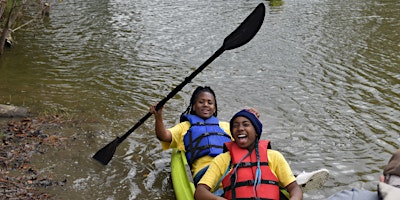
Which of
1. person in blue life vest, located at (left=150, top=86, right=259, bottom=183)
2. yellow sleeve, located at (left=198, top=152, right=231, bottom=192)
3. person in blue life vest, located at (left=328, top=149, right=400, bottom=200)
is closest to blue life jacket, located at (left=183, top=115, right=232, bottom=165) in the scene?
person in blue life vest, located at (left=150, top=86, right=259, bottom=183)

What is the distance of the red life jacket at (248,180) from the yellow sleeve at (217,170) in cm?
7

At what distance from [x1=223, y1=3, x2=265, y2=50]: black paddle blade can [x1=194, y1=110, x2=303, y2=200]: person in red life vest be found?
100cm

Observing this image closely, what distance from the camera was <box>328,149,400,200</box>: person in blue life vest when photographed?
89.7 inches

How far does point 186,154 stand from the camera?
16.9 ft

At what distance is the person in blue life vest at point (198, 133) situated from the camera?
496cm

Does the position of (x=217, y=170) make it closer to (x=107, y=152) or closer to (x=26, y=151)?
(x=107, y=152)

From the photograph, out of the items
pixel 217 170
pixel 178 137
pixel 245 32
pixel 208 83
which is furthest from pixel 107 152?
pixel 208 83

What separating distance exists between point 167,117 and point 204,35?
19.2 ft

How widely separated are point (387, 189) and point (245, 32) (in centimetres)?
269

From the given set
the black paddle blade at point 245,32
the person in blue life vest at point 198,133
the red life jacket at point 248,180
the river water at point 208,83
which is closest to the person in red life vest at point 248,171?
the red life jacket at point 248,180

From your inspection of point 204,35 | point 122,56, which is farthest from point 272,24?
point 122,56

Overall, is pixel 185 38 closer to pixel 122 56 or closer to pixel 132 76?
pixel 122 56

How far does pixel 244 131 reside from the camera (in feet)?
12.9

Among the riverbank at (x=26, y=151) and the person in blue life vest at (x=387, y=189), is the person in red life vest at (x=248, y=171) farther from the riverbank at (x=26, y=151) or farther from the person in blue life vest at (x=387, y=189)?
the riverbank at (x=26, y=151)
